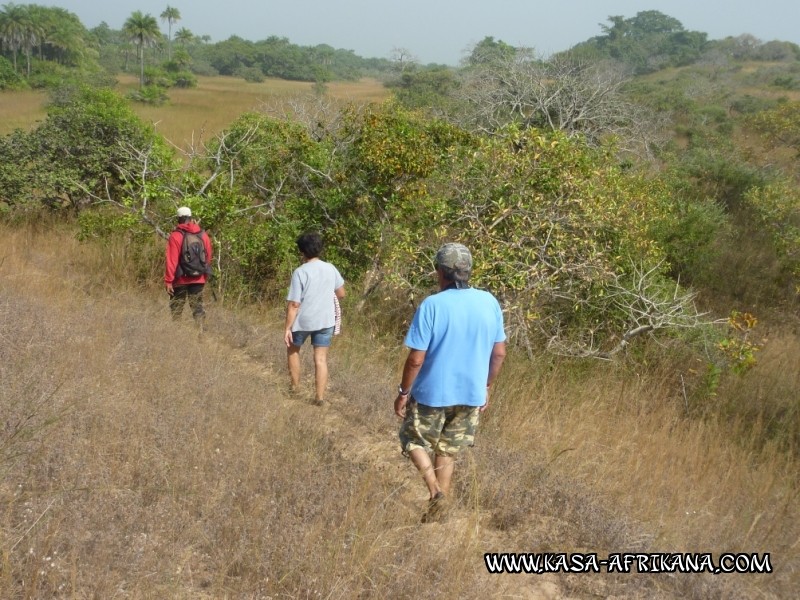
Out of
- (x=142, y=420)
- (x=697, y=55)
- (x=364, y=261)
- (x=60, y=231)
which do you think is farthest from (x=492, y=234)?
(x=697, y=55)

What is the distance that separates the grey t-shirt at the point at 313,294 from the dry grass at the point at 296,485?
63 centimetres

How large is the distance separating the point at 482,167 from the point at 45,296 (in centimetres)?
498

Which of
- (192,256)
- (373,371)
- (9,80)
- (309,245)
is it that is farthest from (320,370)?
(9,80)

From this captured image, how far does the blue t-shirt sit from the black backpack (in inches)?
147

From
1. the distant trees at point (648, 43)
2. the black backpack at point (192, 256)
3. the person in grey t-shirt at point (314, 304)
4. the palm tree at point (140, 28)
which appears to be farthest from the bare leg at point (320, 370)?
the palm tree at point (140, 28)

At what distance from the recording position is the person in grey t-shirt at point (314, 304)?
4.84 meters

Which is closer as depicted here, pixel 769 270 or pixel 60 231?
pixel 60 231

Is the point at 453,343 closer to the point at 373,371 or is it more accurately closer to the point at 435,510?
the point at 435,510

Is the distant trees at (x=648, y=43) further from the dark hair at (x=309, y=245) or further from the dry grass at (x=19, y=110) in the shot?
the dark hair at (x=309, y=245)

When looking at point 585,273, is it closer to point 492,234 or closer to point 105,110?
point 492,234

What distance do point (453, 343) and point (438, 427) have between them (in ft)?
1.58

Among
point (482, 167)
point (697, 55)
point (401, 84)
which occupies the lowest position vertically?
point (482, 167)

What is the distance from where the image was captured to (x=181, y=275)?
643cm

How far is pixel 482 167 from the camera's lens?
7.43 metres
